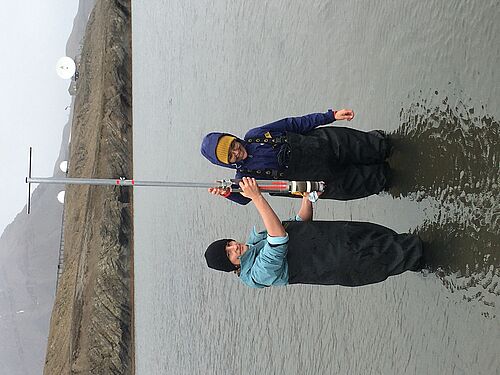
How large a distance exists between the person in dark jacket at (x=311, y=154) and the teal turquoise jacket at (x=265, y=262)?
10.7 inches

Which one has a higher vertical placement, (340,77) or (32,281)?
(340,77)

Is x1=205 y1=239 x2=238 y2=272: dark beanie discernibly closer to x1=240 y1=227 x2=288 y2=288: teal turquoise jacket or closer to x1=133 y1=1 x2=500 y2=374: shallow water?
x1=240 y1=227 x2=288 y2=288: teal turquoise jacket

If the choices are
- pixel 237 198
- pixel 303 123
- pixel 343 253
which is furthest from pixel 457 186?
pixel 237 198

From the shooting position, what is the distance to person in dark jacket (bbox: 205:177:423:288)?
2426mm

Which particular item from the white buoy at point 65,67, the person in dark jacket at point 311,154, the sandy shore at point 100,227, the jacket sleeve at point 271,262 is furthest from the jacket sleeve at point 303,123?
the white buoy at point 65,67

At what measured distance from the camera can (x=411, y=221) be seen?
2.99 metres

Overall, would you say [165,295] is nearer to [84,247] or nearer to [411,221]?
[84,247]

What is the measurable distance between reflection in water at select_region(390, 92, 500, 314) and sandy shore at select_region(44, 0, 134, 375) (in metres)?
6.01

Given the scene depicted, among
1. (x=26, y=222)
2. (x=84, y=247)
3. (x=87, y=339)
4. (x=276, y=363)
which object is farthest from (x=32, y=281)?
(x=276, y=363)

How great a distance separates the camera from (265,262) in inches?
95.1

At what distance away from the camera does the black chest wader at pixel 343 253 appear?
2.53m

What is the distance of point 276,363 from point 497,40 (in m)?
2.86

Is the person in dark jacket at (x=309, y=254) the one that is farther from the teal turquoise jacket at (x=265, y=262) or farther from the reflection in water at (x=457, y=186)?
the reflection in water at (x=457, y=186)

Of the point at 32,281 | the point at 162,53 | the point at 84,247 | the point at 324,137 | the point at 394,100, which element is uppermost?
the point at 162,53
